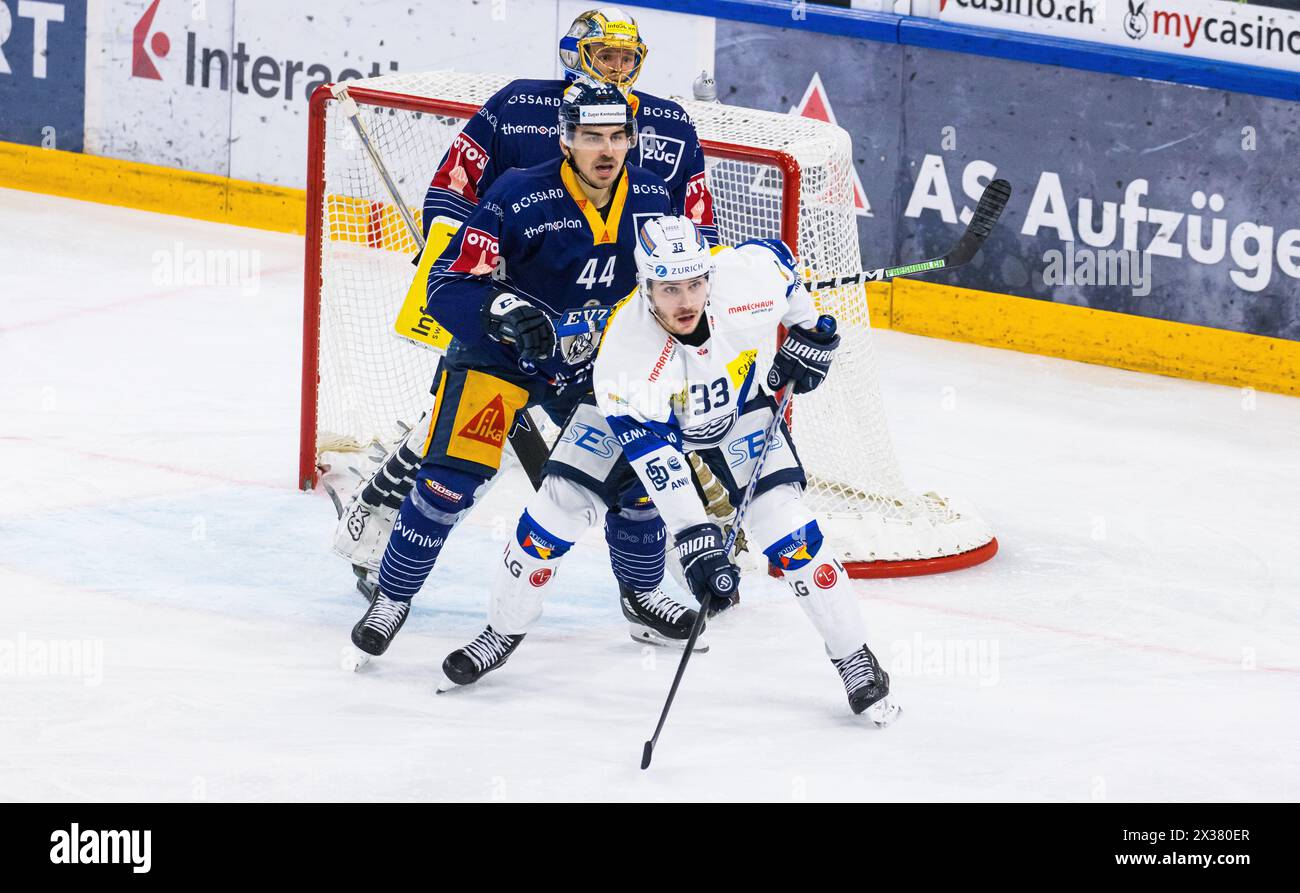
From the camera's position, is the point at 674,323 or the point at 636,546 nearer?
the point at 674,323

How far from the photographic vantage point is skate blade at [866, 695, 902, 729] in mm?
4500

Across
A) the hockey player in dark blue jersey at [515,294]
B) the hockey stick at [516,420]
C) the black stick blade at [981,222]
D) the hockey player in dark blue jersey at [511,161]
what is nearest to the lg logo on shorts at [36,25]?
the hockey stick at [516,420]

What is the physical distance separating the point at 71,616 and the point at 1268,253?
4.46 m

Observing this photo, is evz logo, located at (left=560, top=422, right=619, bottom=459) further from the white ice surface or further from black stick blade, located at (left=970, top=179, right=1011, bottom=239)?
black stick blade, located at (left=970, top=179, right=1011, bottom=239)

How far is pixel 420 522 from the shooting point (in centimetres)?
476

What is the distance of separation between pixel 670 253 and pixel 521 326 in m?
0.44

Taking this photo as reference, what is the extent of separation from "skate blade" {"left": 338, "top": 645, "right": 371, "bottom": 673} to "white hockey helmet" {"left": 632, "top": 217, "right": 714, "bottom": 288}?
1.19 m

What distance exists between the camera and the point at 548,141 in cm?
521

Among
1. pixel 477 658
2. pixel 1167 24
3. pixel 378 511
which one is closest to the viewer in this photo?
pixel 477 658

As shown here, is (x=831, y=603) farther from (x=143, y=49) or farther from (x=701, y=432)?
(x=143, y=49)

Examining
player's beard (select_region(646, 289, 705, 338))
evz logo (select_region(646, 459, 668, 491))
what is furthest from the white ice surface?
player's beard (select_region(646, 289, 705, 338))

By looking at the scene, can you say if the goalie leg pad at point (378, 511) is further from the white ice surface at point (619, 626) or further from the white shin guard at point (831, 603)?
the white shin guard at point (831, 603)

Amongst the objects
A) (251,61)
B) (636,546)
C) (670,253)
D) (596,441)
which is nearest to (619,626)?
(636,546)

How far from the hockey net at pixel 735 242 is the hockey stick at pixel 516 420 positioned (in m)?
0.11
